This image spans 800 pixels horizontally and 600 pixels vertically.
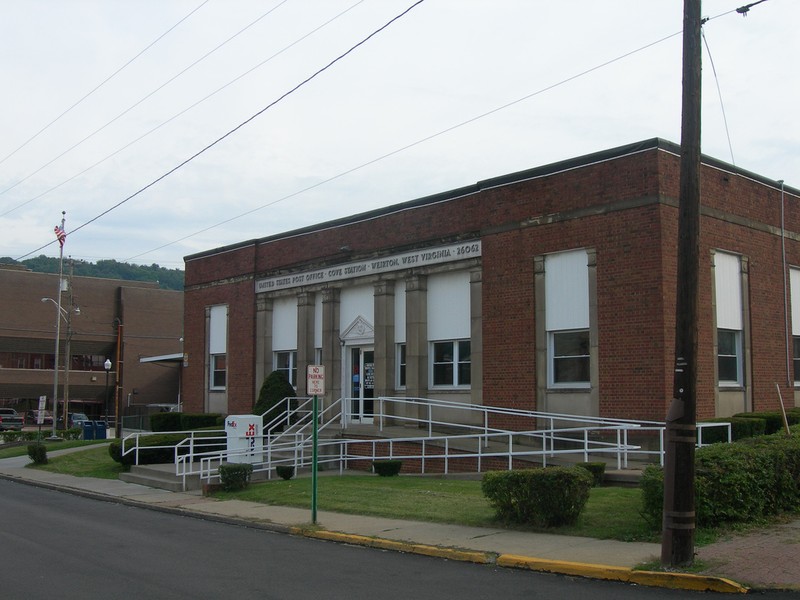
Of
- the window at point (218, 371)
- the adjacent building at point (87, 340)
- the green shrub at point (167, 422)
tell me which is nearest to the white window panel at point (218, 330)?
the window at point (218, 371)

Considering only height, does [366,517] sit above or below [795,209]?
below

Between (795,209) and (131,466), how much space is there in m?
21.3

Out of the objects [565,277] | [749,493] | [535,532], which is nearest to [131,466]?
[565,277]

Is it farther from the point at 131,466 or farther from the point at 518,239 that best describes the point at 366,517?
the point at 131,466

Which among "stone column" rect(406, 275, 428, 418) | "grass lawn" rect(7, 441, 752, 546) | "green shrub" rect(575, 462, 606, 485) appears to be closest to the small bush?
"grass lawn" rect(7, 441, 752, 546)

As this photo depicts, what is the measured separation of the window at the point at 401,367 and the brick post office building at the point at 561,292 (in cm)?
5

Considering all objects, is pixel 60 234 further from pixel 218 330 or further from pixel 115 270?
pixel 115 270

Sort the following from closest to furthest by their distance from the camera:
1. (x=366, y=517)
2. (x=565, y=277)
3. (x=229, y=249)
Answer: (x=366, y=517) → (x=565, y=277) → (x=229, y=249)

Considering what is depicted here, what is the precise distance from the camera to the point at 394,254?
1062 inches

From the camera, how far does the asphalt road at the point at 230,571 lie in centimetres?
942

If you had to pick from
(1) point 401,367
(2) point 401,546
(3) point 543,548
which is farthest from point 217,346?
(3) point 543,548

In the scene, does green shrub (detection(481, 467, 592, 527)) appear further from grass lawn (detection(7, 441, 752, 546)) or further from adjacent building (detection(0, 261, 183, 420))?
adjacent building (detection(0, 261, 183, 420))

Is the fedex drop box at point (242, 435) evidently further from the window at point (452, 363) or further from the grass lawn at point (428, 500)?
the window at point (452, 363)

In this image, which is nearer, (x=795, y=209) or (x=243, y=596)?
(x=243, y=596)
